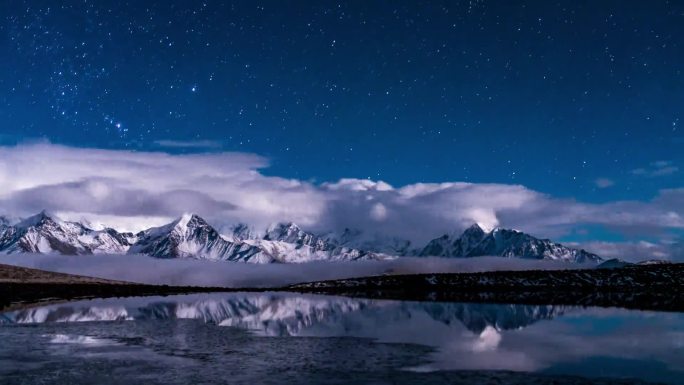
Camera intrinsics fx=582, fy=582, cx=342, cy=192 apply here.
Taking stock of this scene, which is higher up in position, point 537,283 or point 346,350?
point 537,283

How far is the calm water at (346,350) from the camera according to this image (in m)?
22.9

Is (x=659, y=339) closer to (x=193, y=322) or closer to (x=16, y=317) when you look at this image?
(x=193, y=322)

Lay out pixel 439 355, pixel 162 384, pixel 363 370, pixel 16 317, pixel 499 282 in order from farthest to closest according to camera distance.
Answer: pixel 499 282 → pixel 16 317 → pixel 439 355 → pixel 363 370 → pixel 162 384

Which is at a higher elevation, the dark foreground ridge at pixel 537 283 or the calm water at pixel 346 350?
the dark foreground ridge at pixel 537 283

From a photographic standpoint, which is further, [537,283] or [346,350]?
[537,283]

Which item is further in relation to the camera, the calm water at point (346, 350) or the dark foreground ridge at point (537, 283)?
the dark foreground ridge at point (537, 283)

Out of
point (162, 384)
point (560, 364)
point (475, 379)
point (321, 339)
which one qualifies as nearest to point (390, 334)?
point (321, 339)

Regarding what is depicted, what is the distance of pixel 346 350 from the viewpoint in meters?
30.3

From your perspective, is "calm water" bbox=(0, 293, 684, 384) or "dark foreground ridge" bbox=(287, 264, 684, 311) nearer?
"calm water" bbox=(0, 293, 684, 384)

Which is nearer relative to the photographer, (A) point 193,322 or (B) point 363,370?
(B) point 363,370

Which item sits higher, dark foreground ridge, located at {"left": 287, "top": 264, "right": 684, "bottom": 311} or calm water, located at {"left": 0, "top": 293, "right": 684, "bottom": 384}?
dark foreground ridge, located at {"left": 287, "top": 264, "right": 684, "bottom": 311}

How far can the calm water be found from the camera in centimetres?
2286

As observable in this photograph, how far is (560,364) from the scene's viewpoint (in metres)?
25.8

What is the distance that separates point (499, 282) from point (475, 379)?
344 ft
